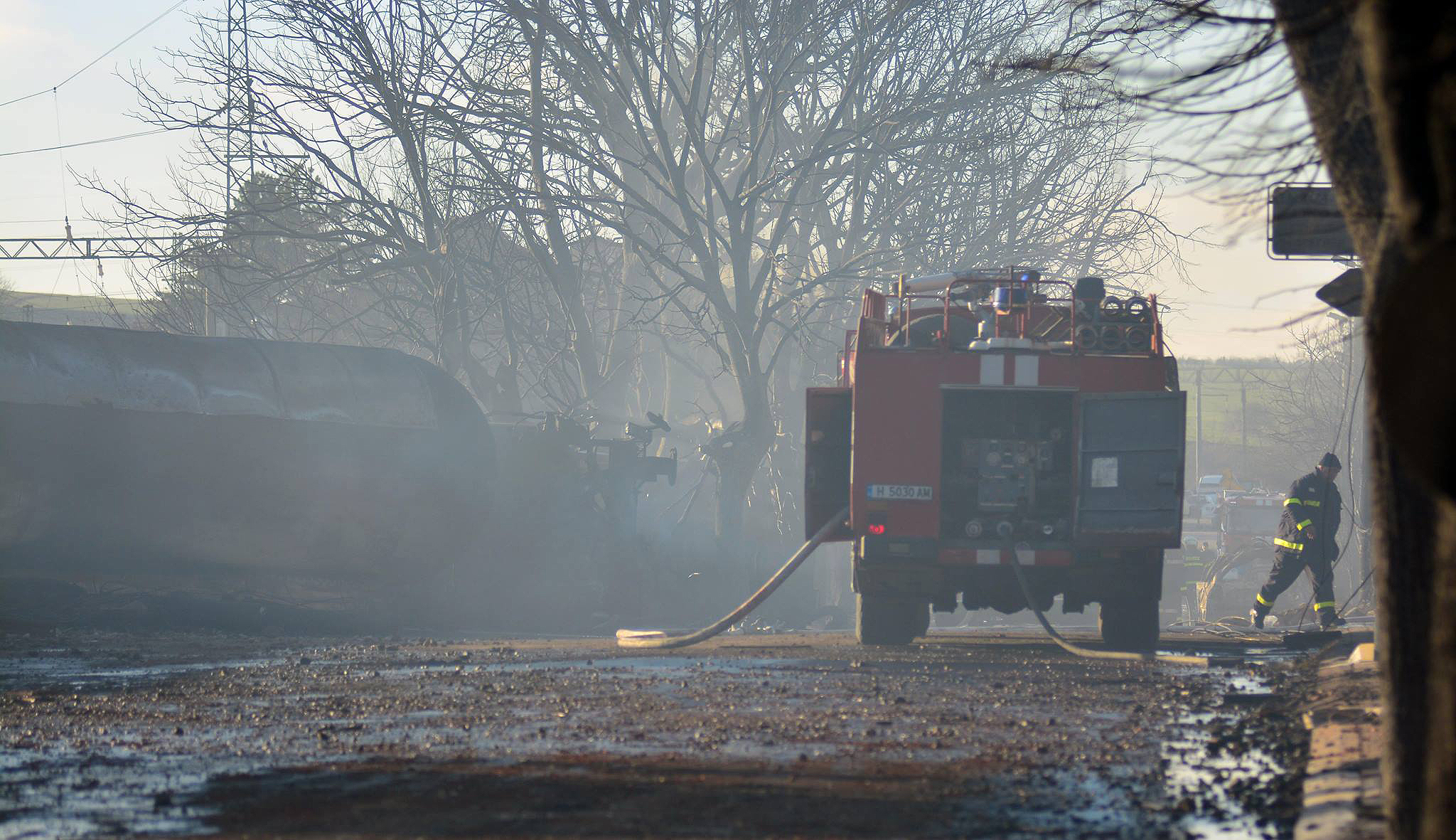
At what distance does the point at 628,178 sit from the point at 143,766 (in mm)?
22249

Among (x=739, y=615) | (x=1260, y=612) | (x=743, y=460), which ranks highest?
(x=743, y=460)

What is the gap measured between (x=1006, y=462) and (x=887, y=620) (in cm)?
176

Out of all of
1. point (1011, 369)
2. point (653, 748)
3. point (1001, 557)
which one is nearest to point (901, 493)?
point (1001, 557)

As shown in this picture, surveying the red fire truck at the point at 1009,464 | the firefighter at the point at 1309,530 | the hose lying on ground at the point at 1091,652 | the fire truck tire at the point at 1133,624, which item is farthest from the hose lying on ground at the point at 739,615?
the firefighter at the point at 1309,530

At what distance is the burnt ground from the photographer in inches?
191

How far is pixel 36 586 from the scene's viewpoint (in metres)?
15.0

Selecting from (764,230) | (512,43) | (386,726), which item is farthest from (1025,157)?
(386,726)

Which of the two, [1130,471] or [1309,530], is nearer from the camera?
[1130,471]

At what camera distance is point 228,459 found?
16.4 meters

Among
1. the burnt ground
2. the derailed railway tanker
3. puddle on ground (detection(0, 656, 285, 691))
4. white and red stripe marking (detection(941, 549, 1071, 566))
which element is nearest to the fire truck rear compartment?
white and red stripe marking (detection(941, 549, 1071, 566))

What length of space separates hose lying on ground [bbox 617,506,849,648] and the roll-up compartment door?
2140 mm

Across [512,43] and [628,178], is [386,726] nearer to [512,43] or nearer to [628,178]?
[512,43]

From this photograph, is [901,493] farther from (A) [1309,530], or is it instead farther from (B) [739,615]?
(A) [1309,530]

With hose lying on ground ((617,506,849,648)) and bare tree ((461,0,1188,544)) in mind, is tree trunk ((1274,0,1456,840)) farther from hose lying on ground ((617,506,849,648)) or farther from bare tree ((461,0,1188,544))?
bare tree ((461,0,1188,544))
